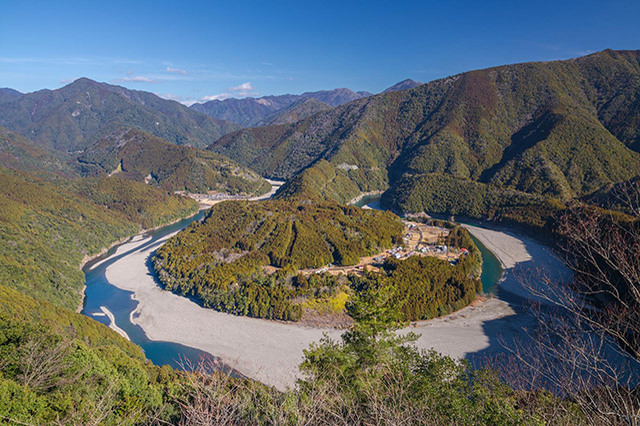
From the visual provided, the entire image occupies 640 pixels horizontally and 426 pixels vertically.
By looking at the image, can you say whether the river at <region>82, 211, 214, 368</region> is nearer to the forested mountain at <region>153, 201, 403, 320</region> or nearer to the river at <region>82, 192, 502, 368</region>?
the river at <region>82, 192, 502, 368</region>

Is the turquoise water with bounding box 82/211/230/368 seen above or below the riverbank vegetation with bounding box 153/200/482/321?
below

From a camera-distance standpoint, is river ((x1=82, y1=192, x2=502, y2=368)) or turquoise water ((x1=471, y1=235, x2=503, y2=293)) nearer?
river ((x1=82, y1=192, x2=502, y2=368))

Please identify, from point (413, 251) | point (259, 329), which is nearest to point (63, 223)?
point (259, 329)

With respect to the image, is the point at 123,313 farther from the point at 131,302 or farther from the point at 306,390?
the point at 306,390

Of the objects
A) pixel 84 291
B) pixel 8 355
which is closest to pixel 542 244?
pixel 8 355

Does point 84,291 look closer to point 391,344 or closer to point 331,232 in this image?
point 331,232

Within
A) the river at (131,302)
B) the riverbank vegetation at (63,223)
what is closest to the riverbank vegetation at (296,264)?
the river at (131,302)

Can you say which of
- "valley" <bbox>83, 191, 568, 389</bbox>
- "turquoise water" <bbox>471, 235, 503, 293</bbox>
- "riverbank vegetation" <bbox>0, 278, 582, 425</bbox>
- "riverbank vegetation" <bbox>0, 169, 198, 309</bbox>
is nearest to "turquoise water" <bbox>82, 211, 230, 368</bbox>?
"valley" <bbox>83, 191, 568, 389</bbox>

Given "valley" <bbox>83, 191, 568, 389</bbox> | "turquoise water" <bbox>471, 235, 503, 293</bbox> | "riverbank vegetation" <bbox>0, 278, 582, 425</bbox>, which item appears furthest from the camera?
"turquoise water" <bbox>471, 235, 503, 293</bbox>
